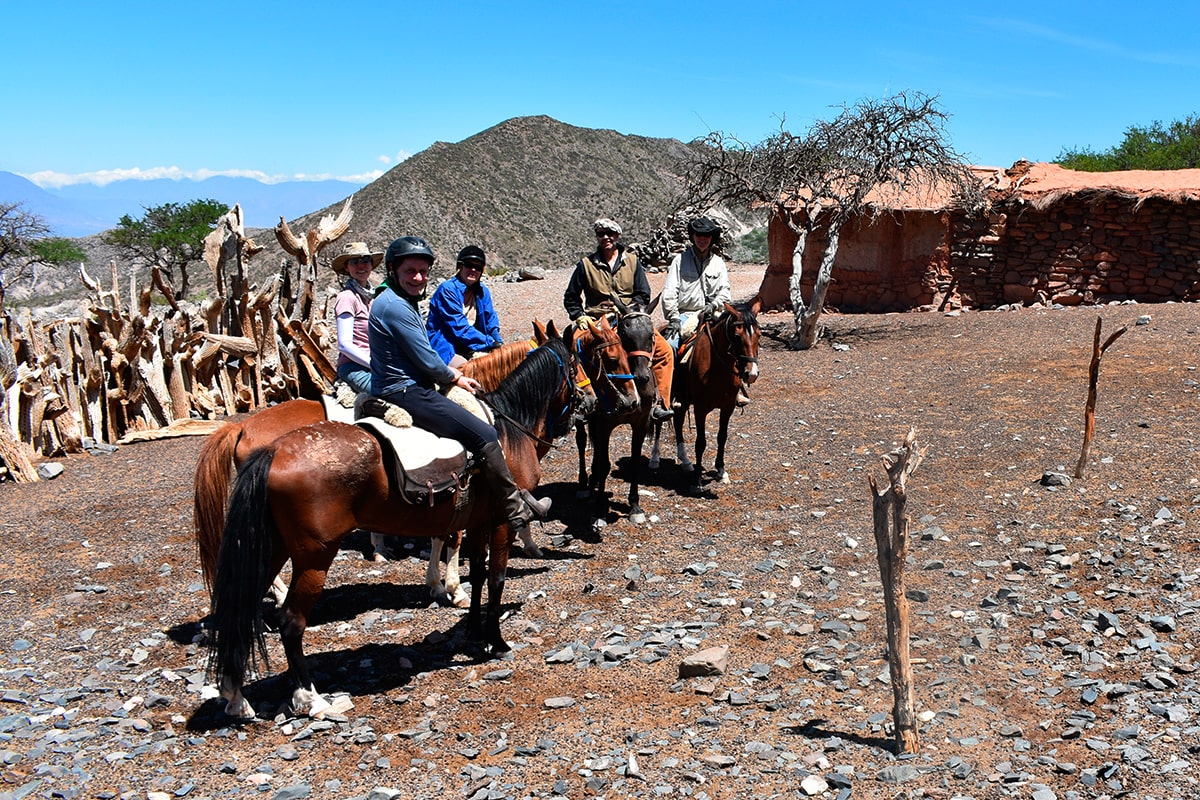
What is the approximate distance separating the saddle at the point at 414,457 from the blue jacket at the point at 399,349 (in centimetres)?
16

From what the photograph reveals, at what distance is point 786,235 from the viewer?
2125 cm

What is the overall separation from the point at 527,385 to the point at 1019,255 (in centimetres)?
1659

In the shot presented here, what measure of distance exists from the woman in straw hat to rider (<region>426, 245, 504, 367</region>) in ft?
2.79

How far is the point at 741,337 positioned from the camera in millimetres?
9008

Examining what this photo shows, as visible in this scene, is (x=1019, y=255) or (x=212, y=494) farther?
(x=1019, y=255)

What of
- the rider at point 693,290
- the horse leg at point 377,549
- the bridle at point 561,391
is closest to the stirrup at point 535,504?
the bridle at point 561,391

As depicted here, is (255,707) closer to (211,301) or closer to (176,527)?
(176,527)

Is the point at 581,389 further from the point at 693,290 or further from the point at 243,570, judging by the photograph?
the point at 693,290

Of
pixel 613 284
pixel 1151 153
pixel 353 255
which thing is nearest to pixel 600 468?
pixel 613 284

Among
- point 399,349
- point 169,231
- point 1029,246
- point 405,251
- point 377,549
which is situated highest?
point 169,231

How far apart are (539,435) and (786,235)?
1615cm

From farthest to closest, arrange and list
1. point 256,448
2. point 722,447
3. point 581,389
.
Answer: point 722,447
point 581,389
point 256,448

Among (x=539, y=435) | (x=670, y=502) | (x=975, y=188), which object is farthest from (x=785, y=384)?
(x=539, y=435)

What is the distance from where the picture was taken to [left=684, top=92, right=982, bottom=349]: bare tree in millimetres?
17328
